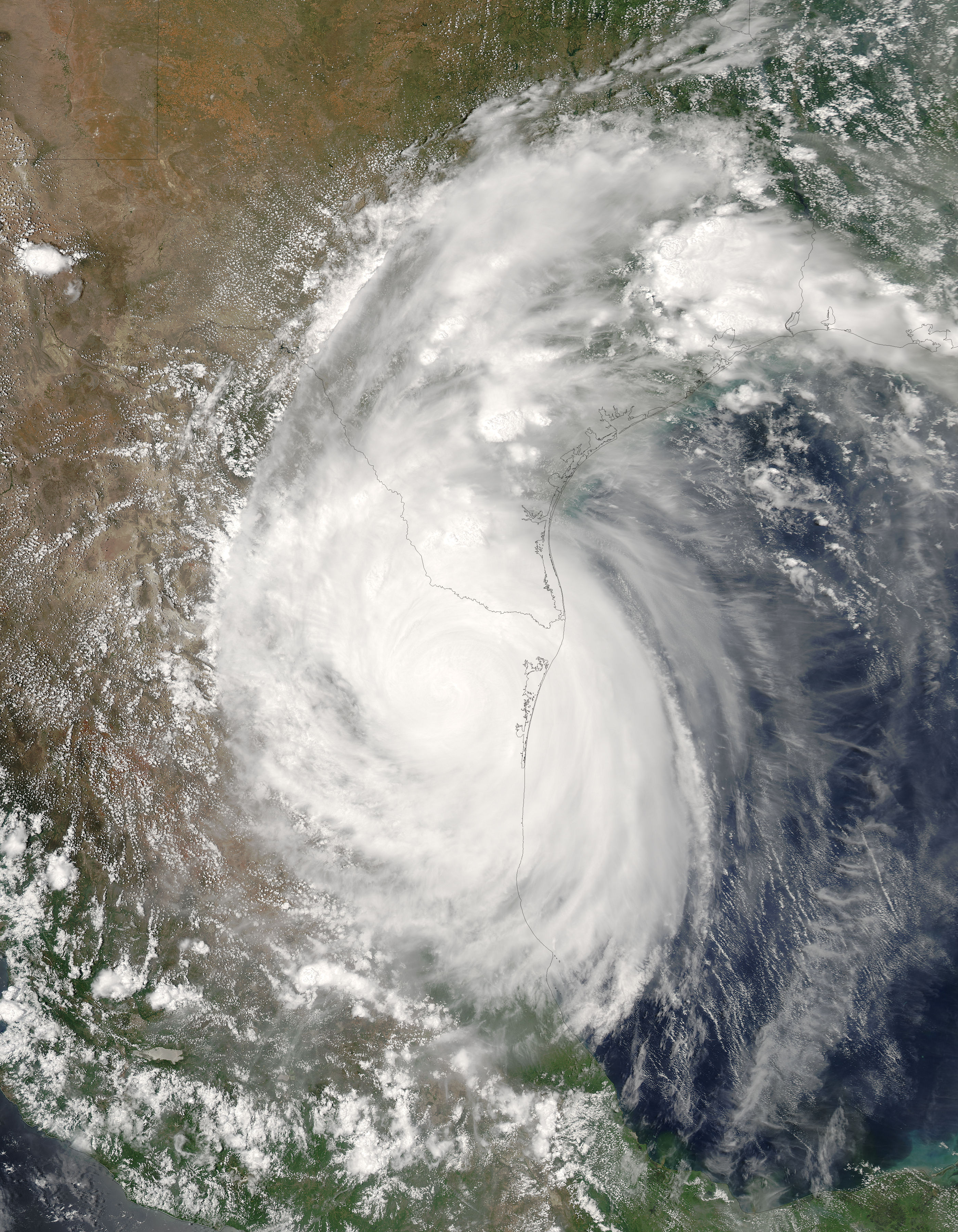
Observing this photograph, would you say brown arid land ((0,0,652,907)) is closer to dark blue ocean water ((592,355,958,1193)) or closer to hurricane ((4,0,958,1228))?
hurricane ((4,0,958,1228))

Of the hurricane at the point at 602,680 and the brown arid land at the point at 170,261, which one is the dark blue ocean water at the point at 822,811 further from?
the brown arid land at the point at 170,261

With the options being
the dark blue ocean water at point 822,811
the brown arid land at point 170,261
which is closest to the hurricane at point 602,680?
the dark blue ocean water at point 822,811

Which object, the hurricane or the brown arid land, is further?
the brown arid land

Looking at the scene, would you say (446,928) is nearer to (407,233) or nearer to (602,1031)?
(602,1031)

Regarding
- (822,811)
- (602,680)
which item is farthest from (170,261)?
(822,811)

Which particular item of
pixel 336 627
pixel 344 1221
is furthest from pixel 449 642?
pixel 344 1221

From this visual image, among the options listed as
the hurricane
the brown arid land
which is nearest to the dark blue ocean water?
the hurricane

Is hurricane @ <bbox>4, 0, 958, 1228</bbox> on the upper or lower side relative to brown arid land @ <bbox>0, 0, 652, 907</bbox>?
lower
